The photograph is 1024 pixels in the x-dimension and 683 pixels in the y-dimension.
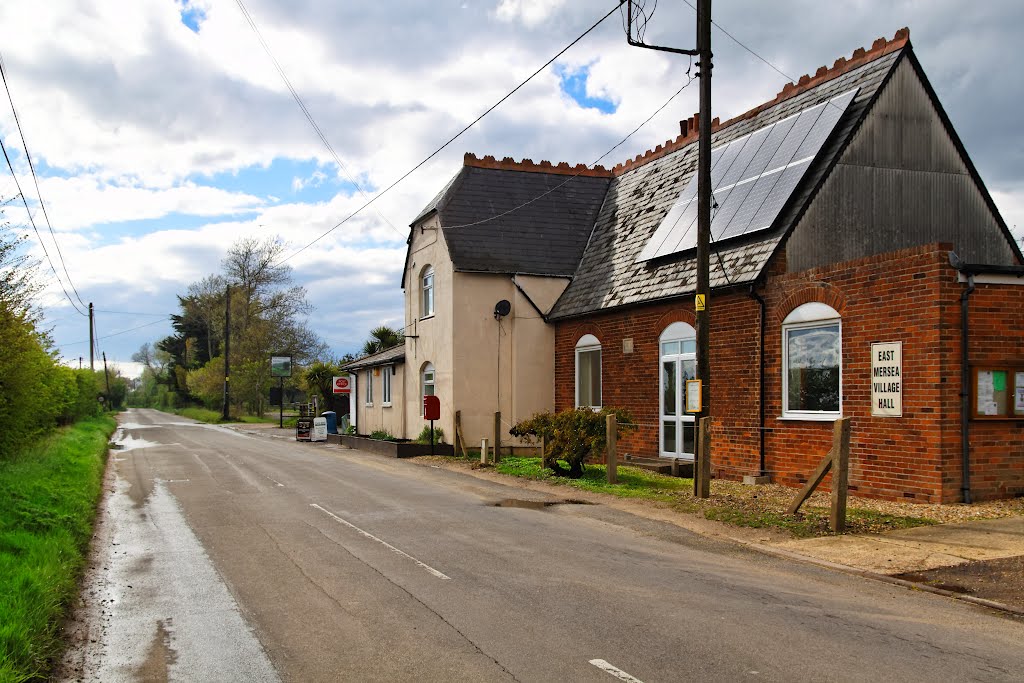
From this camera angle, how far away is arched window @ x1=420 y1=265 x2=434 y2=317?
26531mm

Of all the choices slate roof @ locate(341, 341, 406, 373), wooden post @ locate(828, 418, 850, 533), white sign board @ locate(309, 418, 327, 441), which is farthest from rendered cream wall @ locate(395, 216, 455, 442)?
wooden post @ locate(828, 418, 850, 533)

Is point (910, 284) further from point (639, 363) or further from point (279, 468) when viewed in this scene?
point (279, 468)

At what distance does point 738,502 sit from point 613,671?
8.05 m

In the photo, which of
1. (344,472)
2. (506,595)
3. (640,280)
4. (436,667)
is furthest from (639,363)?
(436,667)

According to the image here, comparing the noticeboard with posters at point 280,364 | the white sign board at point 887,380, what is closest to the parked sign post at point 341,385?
the noticeboard with posters at point 280,364

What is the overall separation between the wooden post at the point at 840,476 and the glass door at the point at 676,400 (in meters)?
6.66

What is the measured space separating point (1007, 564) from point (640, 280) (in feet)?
39.4

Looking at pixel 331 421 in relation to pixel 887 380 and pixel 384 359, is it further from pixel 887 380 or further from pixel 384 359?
pixel 887 380

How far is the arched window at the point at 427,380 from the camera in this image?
26.2 metres

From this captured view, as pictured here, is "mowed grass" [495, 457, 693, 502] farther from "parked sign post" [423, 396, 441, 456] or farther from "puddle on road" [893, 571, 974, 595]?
"puddle on road" [893, 571, 974, 595]

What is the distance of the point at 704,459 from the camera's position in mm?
13375

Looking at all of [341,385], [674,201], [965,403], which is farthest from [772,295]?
[341,385]

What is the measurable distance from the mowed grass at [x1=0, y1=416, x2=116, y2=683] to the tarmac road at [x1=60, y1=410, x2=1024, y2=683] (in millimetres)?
271

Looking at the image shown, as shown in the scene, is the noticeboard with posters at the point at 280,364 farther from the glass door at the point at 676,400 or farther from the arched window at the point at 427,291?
the glass door at the point at 676,400
